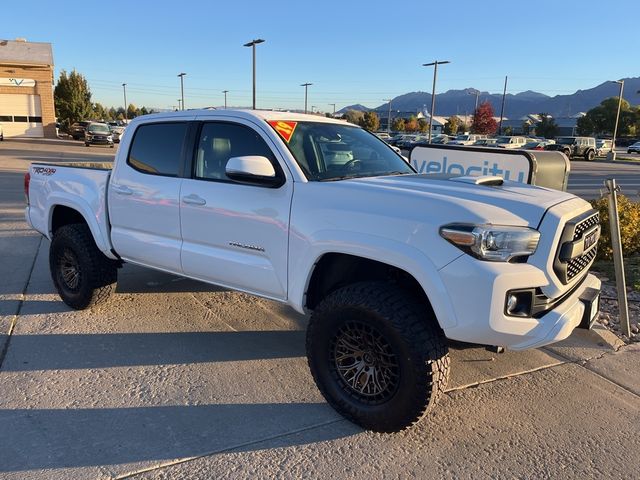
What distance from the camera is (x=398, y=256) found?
110 inches

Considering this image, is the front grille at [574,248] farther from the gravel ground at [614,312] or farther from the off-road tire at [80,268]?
the off-road tire at [80,268]

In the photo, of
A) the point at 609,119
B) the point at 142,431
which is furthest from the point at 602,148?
the point at 142,431

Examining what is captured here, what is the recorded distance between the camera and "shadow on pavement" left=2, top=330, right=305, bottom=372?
3871 millimetres

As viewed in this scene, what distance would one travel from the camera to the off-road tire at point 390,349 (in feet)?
9.24

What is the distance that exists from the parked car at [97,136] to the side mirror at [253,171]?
36619 mm

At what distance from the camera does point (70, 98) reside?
174 feet

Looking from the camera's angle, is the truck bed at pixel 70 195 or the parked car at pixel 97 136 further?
the parked car at pixel 97 136

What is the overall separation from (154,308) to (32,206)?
1.76 m

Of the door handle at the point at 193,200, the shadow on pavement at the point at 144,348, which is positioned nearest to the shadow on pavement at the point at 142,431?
the shadow on pavement at the point at 144,348

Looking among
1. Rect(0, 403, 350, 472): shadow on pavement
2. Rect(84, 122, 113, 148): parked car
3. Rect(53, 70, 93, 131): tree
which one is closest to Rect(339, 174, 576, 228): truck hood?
Rect(0, 403, 350, 472): shadow on pavement

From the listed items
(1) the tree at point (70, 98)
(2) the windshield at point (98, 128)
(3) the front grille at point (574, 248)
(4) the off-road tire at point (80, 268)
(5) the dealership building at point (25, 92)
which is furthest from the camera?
(1) the tree at point (70, 98)

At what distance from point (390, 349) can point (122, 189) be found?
8.82ft

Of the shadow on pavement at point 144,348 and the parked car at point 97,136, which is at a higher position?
the parked car at point 97,136

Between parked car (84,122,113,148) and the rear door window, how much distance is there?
35.2m
